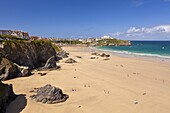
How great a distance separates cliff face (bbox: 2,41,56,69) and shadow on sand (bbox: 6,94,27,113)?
12.7m

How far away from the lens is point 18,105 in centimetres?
1575

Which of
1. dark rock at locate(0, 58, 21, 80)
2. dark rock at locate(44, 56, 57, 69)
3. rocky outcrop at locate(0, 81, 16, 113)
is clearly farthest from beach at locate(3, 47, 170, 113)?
dark rock at locate(44, 56, 57, 69)

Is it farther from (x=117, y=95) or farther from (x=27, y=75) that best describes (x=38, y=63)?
(x=117, y=95)

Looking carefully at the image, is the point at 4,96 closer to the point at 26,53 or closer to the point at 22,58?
the point at 22,58

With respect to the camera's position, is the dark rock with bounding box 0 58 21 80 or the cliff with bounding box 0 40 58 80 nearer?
the dark rock with bounding box 0 58 21 80

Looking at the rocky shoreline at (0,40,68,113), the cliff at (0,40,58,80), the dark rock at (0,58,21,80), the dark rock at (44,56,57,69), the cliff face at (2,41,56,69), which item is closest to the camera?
the rocky shoreline at (0,40,68,113)

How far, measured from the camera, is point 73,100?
1719cm

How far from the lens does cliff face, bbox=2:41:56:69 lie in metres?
29.7

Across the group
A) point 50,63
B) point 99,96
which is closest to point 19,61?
point 50,63

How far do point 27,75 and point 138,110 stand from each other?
1673cm

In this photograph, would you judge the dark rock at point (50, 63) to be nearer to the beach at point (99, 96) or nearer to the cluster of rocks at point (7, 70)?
the beach at point (99, 96)

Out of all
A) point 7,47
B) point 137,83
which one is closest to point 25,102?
point 137,83

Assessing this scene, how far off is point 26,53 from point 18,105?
1808 cm

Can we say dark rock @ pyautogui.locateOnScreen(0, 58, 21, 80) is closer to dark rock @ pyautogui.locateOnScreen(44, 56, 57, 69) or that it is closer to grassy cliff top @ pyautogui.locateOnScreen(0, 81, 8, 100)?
dark rock @ pyautogui.locateOnScreen(44, 56, 57, 69)
